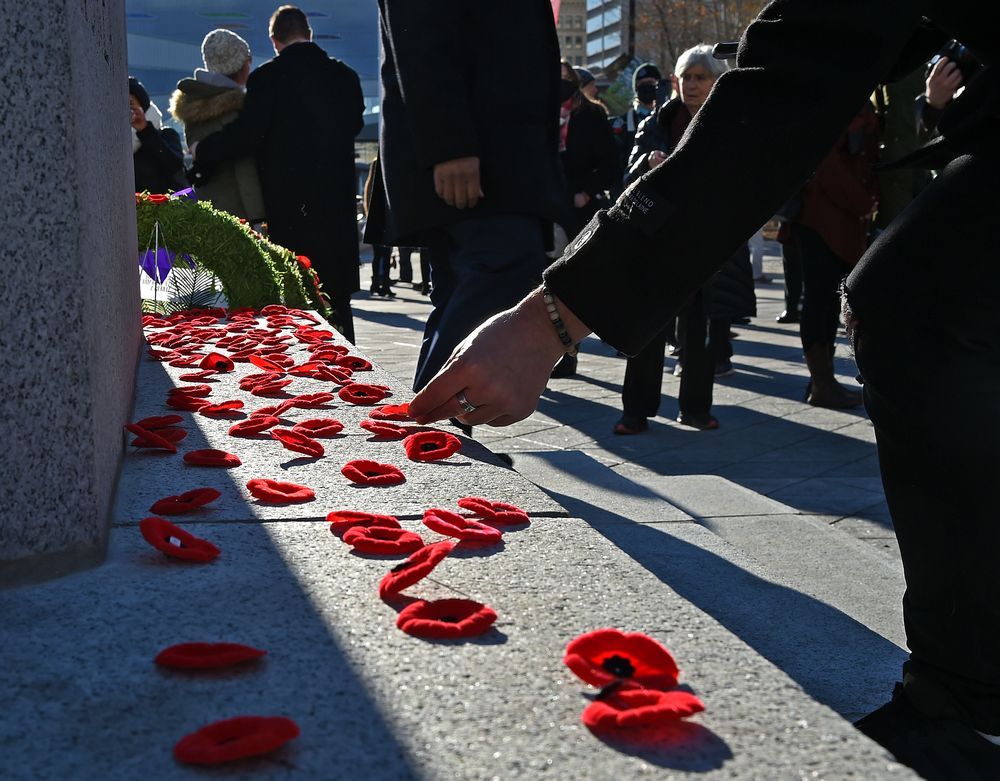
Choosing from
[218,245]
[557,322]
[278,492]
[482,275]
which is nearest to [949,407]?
[557,322]

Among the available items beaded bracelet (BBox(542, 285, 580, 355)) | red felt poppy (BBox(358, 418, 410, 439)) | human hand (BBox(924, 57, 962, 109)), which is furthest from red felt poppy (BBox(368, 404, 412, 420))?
human hand (BBox(924, 57, 962, 109))

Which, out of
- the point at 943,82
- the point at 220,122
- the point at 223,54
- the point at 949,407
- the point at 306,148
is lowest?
the point at 949,407

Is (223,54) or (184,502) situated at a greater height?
(223,54)

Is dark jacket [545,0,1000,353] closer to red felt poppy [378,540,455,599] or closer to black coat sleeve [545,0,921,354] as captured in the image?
black coat sleeve [545,0,921,354]

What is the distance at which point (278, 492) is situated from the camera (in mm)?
2436

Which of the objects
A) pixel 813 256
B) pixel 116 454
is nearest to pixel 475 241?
pixel 116 454

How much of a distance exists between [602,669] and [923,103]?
20.4 feet

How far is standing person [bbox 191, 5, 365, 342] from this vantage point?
727 cm

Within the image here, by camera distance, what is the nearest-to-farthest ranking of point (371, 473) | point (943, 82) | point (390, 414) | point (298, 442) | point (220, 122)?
point (371, 473), point (298, 442), point (390, 414), point (943, 82), point (220, 122)

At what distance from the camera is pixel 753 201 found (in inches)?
71.0

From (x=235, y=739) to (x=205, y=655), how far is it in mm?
234

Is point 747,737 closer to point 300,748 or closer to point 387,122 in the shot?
point 300,748

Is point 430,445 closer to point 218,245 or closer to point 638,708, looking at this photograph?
point 638,708

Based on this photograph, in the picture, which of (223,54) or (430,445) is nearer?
(430,445)
